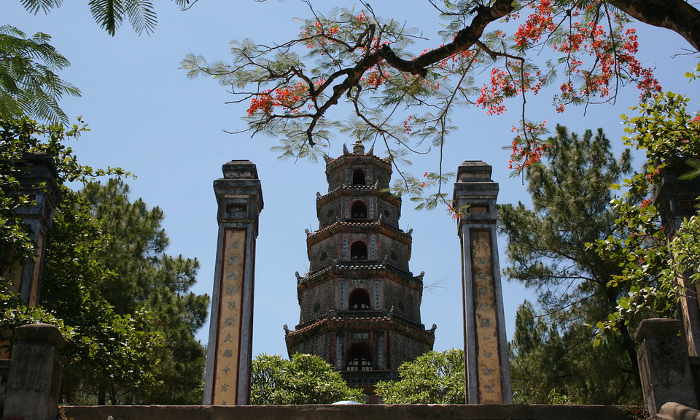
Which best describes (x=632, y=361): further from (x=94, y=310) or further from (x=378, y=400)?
(x=378, y=400)

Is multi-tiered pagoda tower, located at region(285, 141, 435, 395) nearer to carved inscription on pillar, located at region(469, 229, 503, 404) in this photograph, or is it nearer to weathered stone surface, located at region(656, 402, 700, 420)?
carved inscription on pillar, located at region(469, 229, 503, 404)

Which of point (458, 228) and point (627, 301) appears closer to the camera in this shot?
point (627, 301)

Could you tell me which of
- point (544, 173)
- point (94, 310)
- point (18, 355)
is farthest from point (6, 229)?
point (544, 173)

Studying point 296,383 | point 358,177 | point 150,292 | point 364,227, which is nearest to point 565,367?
point 296,383

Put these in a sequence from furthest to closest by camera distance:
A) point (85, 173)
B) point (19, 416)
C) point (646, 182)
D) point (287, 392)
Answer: point (287, 392) → point (85, 173) → point (646, 182) → point (19, 416)

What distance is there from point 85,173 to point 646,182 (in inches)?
352

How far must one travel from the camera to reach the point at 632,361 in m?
16.7

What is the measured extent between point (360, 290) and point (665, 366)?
2296 cm

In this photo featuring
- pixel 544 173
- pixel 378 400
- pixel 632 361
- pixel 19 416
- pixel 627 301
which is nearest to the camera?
pixel 19 416

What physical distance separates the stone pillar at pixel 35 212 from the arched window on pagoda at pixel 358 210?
2023 cm

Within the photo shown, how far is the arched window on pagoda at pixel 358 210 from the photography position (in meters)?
31.8

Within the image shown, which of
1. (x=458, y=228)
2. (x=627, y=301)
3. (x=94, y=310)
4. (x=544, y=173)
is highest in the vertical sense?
(x=544, y=173)

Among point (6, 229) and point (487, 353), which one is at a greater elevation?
point (6, 229)

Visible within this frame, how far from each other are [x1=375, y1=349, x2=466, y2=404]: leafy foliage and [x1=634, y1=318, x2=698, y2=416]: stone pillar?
55.0 feet
